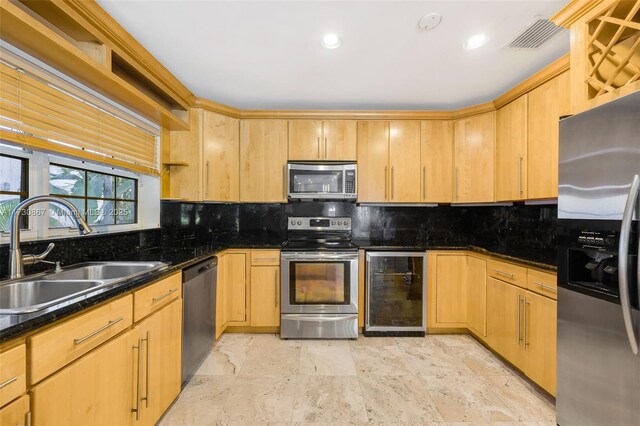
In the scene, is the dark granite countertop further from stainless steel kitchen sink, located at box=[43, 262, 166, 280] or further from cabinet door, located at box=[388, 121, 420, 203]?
cabinet door, located at box=[388, 121, 420, 203]

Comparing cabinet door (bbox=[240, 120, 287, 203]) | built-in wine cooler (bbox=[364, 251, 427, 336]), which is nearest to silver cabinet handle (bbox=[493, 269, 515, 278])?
built-in wine cooler (bbox=[364, 251, 427, 336])

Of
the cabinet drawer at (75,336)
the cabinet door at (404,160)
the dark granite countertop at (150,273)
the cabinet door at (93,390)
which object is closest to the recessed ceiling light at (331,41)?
the cabinet door at (404,160)

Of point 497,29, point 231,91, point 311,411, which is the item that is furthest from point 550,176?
point 231,91

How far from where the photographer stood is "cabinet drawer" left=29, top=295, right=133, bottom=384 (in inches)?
33.9

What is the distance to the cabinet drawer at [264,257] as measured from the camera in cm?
273

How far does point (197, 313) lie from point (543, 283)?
2.43 meters

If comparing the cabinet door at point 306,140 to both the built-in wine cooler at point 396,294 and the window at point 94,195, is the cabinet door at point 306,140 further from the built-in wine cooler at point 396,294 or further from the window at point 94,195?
the window at point 94,195

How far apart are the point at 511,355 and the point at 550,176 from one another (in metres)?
1.40

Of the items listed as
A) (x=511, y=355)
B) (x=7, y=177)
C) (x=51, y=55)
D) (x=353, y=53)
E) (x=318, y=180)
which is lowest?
(x=511, y=355)

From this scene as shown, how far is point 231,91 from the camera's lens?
2.59 metres

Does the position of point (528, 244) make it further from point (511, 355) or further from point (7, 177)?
point (7, 177)

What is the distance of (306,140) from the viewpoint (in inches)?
118

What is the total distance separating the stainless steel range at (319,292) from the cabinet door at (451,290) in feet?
2.82

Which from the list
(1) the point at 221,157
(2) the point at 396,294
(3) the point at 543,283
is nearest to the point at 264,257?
(1) the point at 221,157
